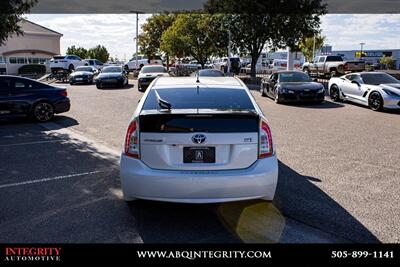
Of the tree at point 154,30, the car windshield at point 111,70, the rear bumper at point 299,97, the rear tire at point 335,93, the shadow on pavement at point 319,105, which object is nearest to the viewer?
the shadow on pavement at point 319,105

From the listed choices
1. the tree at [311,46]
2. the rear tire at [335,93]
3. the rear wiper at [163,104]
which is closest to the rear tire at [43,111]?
the rear wiper at [163,104]

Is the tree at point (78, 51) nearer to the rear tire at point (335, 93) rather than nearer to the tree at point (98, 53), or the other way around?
the tree at point (98, 53)

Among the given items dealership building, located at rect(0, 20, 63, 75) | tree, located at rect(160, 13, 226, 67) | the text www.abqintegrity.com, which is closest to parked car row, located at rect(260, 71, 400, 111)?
the text www.abqintegrity.com

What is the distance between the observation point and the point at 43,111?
1167cm

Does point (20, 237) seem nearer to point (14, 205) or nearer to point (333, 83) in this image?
point (14, 205)

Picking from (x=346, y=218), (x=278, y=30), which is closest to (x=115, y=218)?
(x=346, y=218)

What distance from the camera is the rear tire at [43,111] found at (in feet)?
37.7

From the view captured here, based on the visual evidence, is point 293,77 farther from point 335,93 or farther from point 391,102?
point 391,102

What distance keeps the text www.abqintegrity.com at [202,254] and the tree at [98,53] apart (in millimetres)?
80234

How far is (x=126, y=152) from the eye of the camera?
423 cm

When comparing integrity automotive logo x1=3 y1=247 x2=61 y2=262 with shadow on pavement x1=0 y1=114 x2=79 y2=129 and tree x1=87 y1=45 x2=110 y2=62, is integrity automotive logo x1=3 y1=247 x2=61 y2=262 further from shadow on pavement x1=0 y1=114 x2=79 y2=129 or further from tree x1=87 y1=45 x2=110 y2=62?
tree x1=87 y1=45 x2=110 y2=62

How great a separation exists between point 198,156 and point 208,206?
3.49 ft

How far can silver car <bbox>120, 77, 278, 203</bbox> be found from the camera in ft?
12.8

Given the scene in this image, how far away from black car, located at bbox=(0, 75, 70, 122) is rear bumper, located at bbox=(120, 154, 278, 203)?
849 centimetres
